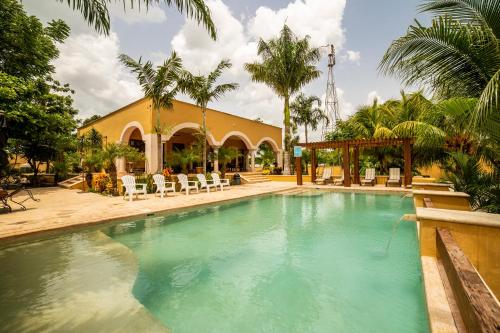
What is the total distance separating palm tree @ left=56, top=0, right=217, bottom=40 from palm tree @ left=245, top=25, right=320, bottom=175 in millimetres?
16475

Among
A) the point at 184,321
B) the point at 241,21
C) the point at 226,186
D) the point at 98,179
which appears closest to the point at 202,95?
the point at 241,21

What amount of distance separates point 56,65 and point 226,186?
13671mm

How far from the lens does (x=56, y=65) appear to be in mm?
17031

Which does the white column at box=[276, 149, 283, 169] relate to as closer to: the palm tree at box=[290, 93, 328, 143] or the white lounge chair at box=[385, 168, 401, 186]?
the palm tree at box=[290, 93, 328, 143]

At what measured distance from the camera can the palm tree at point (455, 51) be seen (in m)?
3.74

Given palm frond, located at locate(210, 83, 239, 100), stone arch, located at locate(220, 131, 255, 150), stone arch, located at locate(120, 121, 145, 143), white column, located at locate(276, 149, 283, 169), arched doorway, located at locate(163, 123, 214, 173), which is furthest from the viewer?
white column, located at locate(276, 149, 283, 169)

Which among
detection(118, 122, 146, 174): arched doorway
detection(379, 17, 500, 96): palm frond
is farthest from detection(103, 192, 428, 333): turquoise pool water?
detection(118, 122, 146, 174): arched doorway

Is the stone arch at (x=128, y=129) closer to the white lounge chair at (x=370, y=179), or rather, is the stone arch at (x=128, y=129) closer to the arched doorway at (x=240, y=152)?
the arched doorway at (x=240, y=152)

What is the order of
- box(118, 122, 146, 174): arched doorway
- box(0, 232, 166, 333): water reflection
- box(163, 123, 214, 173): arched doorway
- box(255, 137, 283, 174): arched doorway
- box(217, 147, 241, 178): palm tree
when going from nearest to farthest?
box(0, 232, 166, 333): water reflection < box(163, 123, 214, 173): arched doorway < box(118, 122, 146, 174): arched doorway < box(217, 147, 241, 178): palm tree < box(255, 137, 283, 174): arched doorway

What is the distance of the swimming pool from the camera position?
334 cm

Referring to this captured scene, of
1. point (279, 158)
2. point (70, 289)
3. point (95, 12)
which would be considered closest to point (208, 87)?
point (95, 12)

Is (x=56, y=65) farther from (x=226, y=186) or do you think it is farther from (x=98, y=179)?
(x=226, y=186)

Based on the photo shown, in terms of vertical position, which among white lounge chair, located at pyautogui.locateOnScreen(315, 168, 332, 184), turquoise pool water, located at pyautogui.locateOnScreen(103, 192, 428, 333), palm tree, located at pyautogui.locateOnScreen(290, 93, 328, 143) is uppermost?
palm tree, located at pyautogui.locateOnScreen(290, 93, 328, 143)

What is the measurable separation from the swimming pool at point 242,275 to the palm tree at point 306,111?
2325cm
